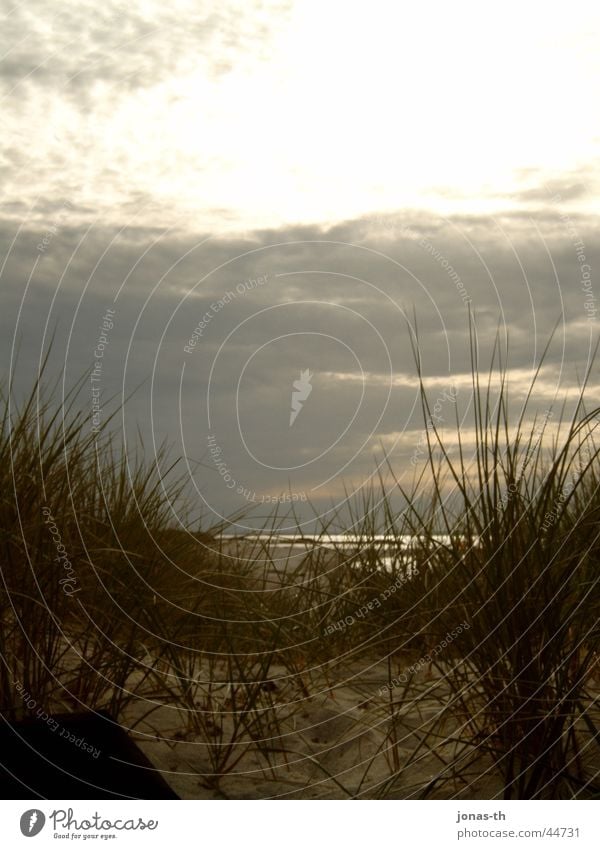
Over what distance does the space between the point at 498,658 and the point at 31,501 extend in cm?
163

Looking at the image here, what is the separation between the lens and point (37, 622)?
2.90 metres
